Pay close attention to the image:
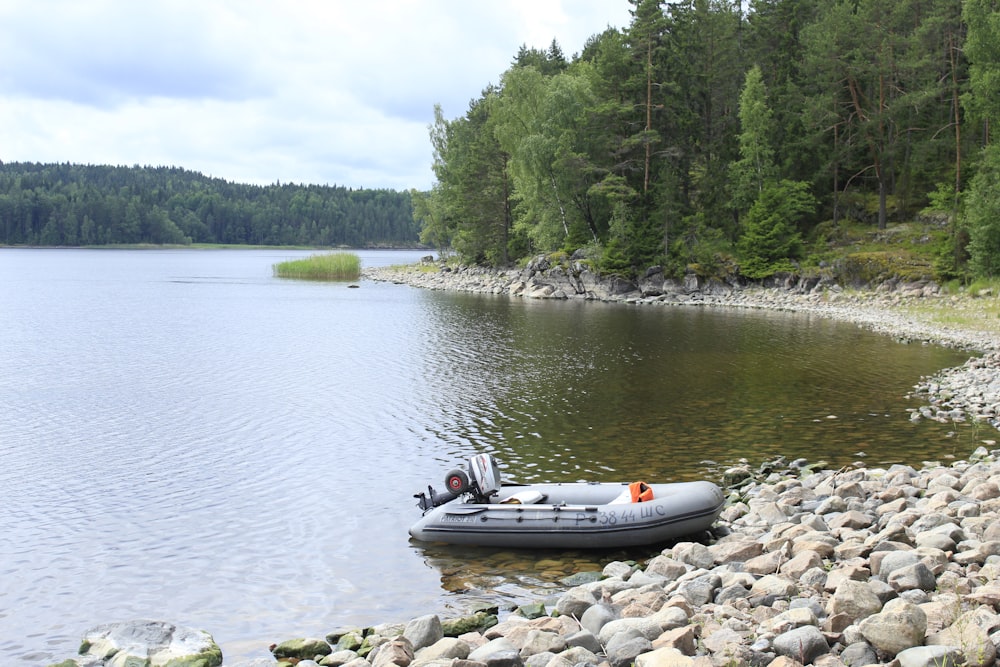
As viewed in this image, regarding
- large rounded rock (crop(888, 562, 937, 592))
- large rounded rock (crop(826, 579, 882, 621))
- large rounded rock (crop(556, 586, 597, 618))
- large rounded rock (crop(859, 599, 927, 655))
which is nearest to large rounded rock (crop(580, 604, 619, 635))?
large rounded rock (crop(556, 586, 597, 618))

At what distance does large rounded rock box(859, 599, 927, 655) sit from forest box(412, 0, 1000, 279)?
1727 inches

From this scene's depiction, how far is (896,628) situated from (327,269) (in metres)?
81.9

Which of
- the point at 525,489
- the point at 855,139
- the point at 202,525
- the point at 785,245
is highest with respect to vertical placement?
the point at 855,139

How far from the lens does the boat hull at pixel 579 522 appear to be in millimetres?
11641

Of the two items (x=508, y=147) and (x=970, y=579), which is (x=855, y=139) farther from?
(x=970, y=579)

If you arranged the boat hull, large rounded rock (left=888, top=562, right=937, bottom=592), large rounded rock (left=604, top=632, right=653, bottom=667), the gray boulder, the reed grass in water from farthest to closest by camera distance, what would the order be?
the reed grass in water → the boat hull → large rounded rock (left=888, top=562, right=937, bottom=592) → large rounded rock (left=604, top=632, right=653, bottom=667) → the gray boulder

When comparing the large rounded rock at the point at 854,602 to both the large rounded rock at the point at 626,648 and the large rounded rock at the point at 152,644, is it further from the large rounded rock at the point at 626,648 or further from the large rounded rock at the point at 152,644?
A: the large rounded rock at the point at 152,644

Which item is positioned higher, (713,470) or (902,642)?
(902,642)

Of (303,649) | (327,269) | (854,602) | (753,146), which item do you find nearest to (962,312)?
(753,146)

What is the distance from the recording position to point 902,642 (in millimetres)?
6184

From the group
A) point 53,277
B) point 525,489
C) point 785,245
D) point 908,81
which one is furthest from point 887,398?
point 53,277

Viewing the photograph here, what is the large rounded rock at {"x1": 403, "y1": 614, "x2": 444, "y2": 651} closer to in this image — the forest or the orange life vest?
the orange life vest

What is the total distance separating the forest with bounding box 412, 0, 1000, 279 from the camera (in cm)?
4991

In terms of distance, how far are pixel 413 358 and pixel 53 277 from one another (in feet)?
221
